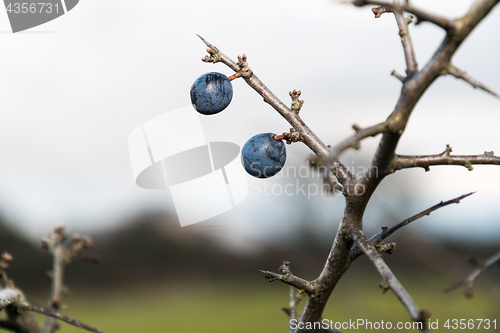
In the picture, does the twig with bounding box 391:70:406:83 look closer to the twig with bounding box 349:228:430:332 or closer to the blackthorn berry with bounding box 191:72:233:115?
the twig with bounding box 349:228:430:332

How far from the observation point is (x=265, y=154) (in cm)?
192

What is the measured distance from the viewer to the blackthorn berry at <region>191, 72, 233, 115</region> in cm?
192

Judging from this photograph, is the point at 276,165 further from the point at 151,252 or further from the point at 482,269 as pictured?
the point at 151,252

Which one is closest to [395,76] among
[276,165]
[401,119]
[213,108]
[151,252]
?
[401,119]

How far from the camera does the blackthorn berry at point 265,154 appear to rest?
75.9 inches

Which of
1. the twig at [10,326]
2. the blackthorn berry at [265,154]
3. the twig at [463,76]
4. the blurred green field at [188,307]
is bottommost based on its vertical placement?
the twig at [10,326]

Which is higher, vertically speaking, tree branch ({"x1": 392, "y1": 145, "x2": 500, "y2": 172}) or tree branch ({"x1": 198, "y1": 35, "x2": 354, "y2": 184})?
tree branch ({"x1": 198, "y1": 35, "x2": 354, "y2": 184})

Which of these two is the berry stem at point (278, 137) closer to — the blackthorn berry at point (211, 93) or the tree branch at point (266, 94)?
the tree branch at point (266, 94)

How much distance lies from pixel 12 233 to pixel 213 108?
40.0 meters

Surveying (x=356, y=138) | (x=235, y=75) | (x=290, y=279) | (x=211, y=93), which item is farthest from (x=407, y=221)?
(x=211, y=93)

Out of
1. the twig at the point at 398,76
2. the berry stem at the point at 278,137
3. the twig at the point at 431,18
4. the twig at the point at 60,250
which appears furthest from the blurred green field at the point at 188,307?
the twig at the point at 431,18

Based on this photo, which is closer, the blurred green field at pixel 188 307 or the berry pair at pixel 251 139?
the berry pair at pixel 251 139

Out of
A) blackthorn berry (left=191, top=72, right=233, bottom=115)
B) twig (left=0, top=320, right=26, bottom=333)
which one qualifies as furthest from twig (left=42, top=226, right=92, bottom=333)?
blackthorn berry (left=191, top=72, right=233, bottom=115)

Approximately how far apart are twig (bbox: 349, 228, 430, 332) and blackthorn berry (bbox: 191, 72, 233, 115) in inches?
36.5
